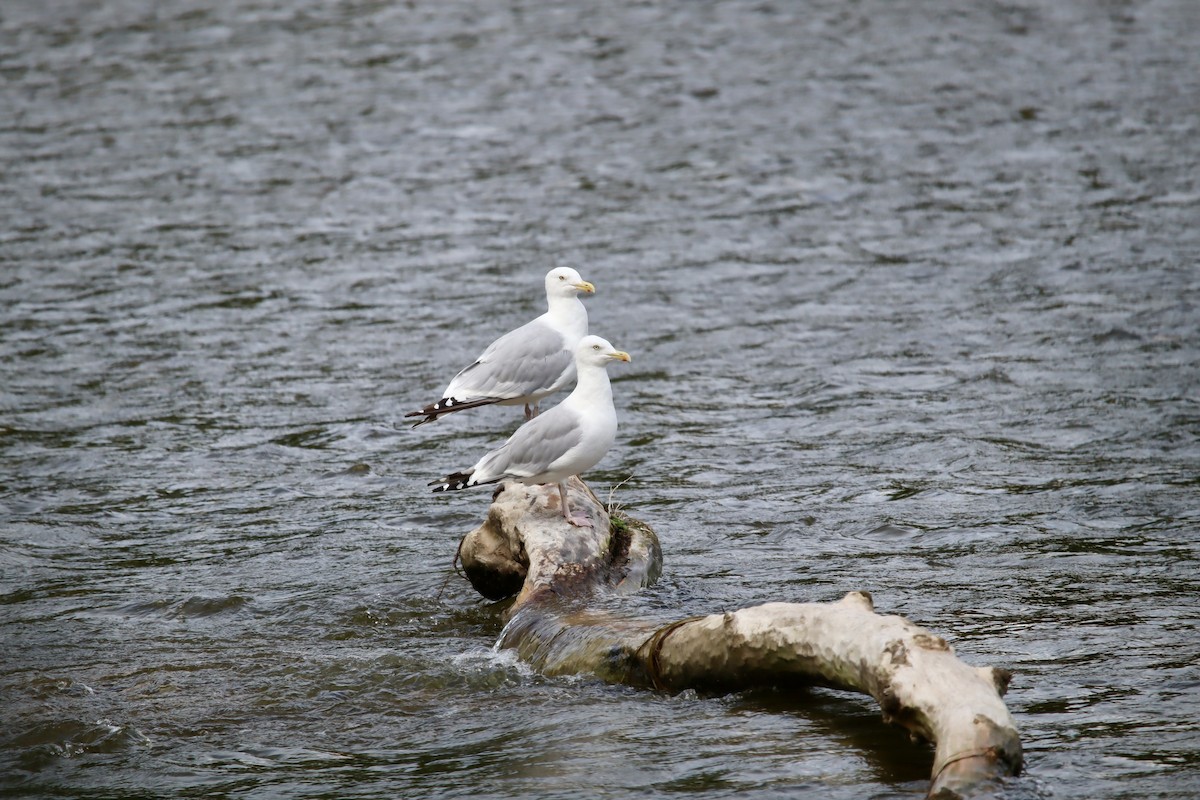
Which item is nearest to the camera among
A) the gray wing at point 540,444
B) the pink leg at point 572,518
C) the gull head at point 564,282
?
the gray wing at point 540,444

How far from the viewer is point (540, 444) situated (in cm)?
724

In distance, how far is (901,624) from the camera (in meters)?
5.62

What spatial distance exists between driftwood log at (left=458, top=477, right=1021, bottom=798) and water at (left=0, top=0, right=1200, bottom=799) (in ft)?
0.49

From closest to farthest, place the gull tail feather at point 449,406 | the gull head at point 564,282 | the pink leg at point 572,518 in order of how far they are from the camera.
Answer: the pink leg at point 572,518, the gull tail feather at point 449,406, the gull head at point 564,282

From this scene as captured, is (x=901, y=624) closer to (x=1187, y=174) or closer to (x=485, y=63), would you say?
(x=1187, y=174)

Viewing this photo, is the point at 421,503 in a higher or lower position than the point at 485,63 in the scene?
lower

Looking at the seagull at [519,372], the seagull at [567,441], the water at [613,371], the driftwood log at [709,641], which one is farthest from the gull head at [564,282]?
the water at [613,371]

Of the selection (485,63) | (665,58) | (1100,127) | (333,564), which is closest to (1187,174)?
(1100,127)

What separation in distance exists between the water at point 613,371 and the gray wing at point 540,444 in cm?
82

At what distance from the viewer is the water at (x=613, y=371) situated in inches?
245

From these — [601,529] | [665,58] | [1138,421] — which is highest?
[665,58]

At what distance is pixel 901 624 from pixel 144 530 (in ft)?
16.8

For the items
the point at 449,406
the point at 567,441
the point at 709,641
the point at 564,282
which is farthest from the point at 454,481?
the point at 709,641

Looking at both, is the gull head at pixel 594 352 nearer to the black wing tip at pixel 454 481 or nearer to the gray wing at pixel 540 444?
the gray wing at pixel 540 444
